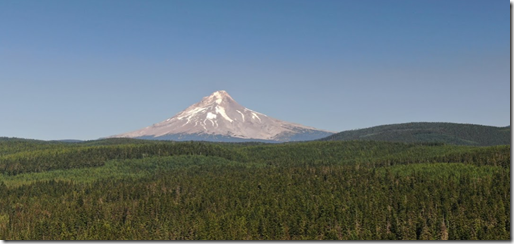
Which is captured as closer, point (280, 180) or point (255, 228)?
point (255, 228)

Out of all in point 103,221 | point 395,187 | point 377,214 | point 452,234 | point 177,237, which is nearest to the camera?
point 452,234

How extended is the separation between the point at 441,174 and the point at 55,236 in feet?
378

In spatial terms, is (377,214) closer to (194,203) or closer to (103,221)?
(194,203)

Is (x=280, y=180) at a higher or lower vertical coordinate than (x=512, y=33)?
lower

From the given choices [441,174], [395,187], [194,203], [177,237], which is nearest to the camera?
[177,237]

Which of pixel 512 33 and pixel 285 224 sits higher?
pixel 512 33

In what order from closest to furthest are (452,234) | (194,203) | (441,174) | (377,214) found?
(452,234), (377,214), (194,203), (441,174)

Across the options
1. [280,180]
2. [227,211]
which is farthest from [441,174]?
[227,211]

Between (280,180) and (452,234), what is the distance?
84397mm

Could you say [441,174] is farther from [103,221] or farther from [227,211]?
[103,221]

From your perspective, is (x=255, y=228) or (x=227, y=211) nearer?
(x=255, y=228)

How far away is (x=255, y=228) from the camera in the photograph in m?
114

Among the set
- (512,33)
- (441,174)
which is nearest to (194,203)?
(441,174)

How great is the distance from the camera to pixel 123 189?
17762 cm
